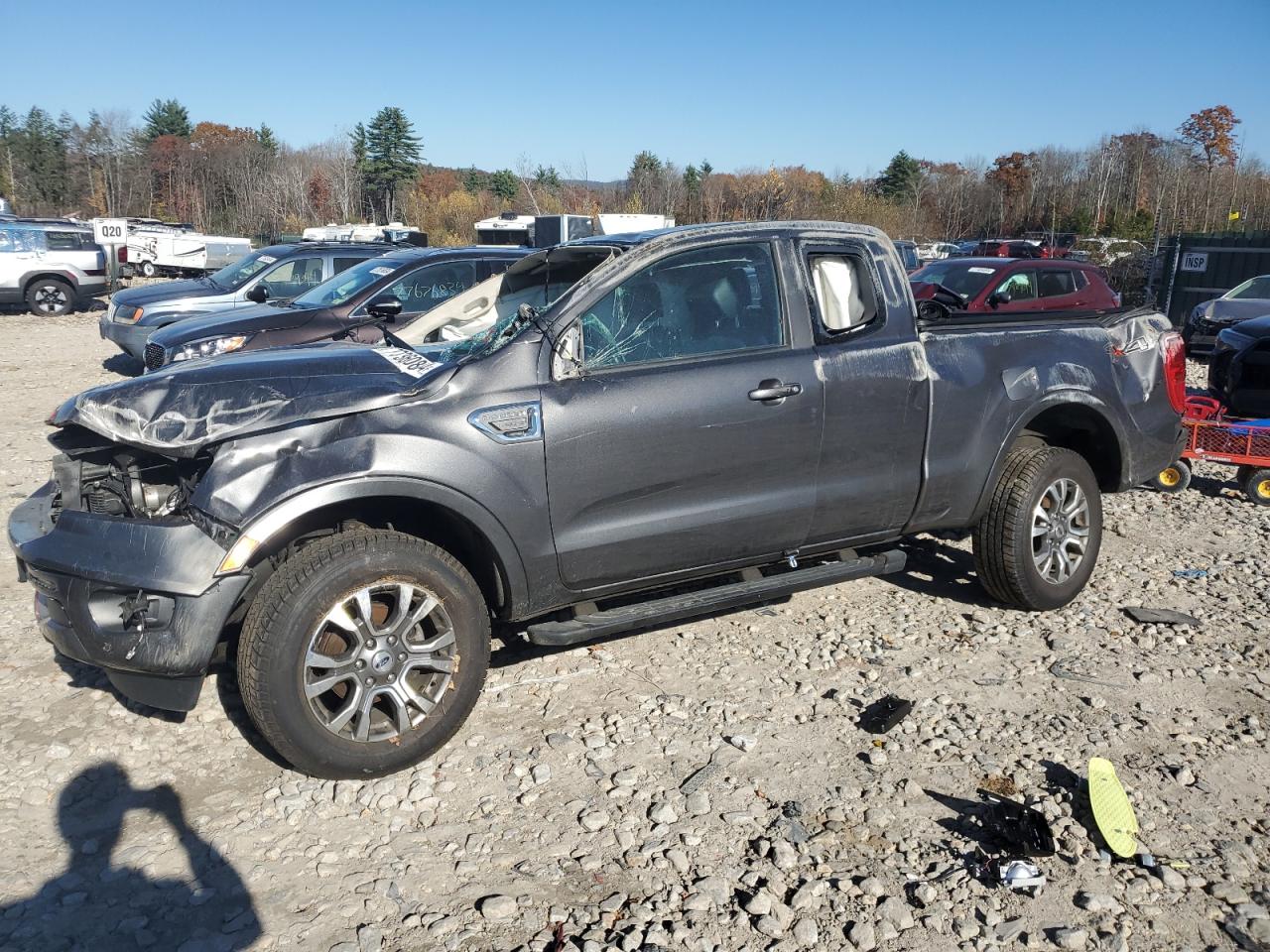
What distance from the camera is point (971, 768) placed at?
3770 mm

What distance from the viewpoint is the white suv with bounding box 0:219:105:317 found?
20.1 metres

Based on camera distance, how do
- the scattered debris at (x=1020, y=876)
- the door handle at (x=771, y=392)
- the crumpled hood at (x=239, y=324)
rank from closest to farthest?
the scattered debris at (x=1020, y=876) < the door handle at (x=771, y=392) < the crumpled hood at (x=239, y=324)

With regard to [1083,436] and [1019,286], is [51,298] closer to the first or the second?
[1019,286]

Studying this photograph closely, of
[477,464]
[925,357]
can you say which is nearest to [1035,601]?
[925,357]

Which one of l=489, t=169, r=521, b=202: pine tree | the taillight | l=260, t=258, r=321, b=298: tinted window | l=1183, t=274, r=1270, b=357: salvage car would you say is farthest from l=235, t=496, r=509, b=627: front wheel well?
l=489, t=169, r=521, b=202: pine tree

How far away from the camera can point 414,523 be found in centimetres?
406

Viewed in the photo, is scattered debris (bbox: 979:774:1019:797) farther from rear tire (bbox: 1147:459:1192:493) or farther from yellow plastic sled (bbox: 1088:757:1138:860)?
rear tire (bbox: 1147:459:1192:493)

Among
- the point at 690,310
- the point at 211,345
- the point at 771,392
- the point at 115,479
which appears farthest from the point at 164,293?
the point at 771,392

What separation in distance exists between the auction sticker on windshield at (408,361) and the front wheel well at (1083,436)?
307 cm

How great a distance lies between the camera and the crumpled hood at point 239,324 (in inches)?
372

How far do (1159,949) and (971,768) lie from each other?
0.99 m

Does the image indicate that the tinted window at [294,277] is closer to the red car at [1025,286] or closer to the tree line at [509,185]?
the red car at [1025,286]

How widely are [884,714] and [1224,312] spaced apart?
15.0 meters

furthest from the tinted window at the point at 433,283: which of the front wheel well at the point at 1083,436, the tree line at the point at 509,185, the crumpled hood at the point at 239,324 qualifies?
the tree line at the point at 509,185
